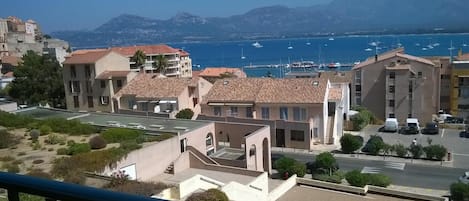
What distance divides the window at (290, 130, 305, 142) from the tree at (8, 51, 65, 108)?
2647 centimetres

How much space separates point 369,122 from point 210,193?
3444cm

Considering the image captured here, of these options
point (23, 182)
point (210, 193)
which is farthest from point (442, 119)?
point (23, 182)

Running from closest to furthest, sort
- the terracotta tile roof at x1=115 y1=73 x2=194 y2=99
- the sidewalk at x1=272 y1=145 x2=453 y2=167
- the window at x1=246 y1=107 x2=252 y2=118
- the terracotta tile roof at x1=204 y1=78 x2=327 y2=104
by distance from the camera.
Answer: the sidewalk at x1=272 y1=145 x2=453 y2=167
the terracotta tile roof at x1=204 y1=78 x2=327 y2=104
the window at x1=246 y1=107 x2=252 y2=118
the terracotta tile roof at x1=115 y1=73 x2=194 y2=99

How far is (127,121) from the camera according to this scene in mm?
30719

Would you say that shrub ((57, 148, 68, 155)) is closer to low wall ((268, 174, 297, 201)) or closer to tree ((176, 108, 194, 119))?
low wall ((268, 174, 297, 201))

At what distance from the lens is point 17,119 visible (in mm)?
29438

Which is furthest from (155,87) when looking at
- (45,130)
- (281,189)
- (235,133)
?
(281,189)

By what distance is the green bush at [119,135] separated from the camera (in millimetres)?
24000

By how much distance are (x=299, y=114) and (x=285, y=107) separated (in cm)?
129

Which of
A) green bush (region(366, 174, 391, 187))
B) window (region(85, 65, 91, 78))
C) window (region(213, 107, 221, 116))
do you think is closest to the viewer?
green bush (region(366, 174, 391, 187))

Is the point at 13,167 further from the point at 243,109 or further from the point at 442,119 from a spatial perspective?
the point at 442,119

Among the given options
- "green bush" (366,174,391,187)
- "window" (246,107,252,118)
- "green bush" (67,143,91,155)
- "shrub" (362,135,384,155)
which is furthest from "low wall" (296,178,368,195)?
"window" (246,107,252,118)

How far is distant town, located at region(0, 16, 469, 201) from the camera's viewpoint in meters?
20.2

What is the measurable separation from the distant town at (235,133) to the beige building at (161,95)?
0.12m
